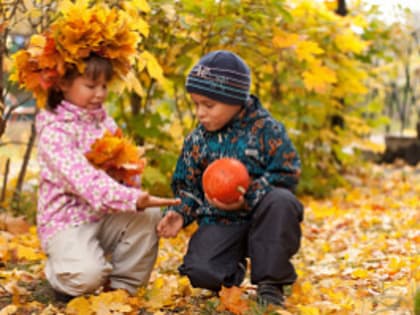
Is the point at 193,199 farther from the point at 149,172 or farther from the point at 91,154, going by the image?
the point at 149,172

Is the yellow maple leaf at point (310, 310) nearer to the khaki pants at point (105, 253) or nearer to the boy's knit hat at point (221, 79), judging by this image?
the khaki pants at point (105, 253)

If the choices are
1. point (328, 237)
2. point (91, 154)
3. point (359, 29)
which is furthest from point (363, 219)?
point (91, 154)

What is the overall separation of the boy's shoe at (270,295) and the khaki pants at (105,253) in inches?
23.0

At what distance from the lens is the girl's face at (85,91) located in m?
3.05

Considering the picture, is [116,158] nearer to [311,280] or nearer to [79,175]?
[79,175]

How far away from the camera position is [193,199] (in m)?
3.20

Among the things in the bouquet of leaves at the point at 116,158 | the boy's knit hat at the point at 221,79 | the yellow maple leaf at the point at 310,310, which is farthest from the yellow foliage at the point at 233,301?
the boy's knit hat at the point at 221,79

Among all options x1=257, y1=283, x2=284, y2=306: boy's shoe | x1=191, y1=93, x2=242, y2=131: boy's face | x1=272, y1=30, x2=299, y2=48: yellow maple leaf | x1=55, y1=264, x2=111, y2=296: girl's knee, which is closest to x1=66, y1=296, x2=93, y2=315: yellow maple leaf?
x1=55, y1=264, x2=111, y2=296: girl's knee

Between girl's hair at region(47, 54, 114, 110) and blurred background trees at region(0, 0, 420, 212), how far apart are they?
17 centimetres

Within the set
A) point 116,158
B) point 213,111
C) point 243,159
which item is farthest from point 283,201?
point 116,158

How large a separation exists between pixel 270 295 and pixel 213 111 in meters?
0.88

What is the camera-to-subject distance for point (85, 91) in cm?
304

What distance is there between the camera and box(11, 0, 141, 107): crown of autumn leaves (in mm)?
2949

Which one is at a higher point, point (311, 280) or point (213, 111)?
point (213, 111)
